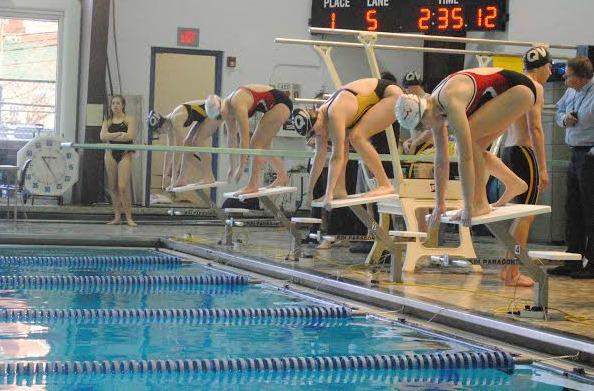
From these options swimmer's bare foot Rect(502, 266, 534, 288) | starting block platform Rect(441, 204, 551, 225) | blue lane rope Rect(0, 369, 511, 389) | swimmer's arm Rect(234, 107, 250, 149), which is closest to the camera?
blue lane rope Rect(0, 369, 511, 389)

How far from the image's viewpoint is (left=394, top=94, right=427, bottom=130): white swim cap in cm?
543

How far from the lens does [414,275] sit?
24.1ft

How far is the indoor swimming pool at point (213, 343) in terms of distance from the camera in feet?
13.0

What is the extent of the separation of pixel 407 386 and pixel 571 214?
4.02 meters

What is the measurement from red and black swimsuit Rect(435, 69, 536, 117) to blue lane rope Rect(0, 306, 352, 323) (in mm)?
1387

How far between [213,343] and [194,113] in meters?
5.40

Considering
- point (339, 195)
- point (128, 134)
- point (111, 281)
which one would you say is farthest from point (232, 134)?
point (128, 134)

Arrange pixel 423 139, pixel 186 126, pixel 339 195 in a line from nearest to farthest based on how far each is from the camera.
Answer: pixel 339 195, pixel 423 139, pixel 186 126

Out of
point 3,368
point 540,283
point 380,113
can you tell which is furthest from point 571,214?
point 3,368

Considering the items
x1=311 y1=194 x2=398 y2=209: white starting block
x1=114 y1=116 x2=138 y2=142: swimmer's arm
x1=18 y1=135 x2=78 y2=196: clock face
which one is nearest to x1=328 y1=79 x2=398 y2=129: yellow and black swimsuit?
x1=311 y1=194 x2=398 y2=209: white starting block

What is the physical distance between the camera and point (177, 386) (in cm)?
385

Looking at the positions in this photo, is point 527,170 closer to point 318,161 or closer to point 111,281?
point 318,161

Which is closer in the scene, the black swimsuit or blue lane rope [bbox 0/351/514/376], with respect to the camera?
blue lane rope [bbox 0/351/514/376]

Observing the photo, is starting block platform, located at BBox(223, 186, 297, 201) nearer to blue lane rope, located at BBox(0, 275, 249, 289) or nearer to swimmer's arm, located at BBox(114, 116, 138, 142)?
blue lane rope, located at BBox(0, 275, 249, 289)
